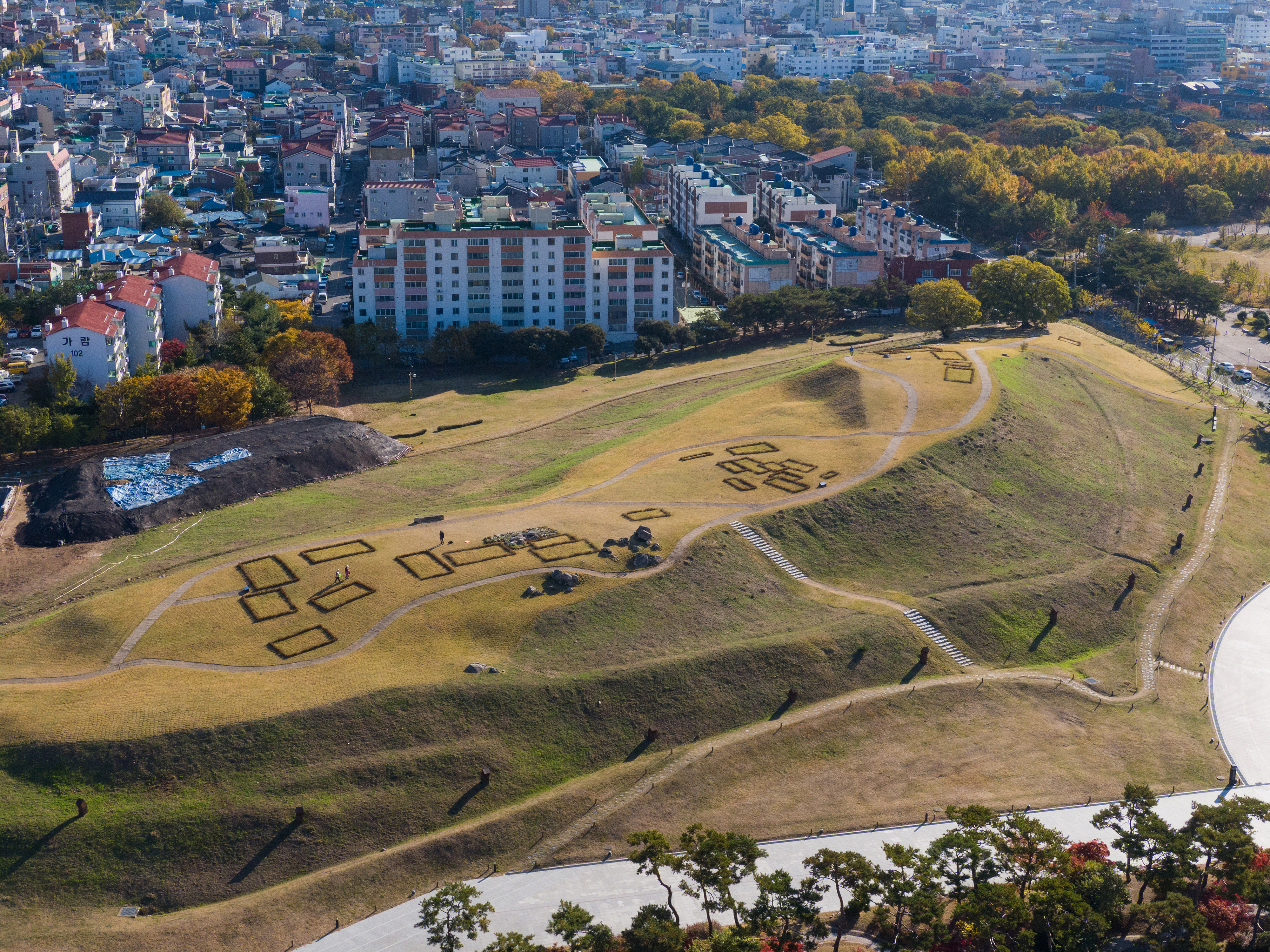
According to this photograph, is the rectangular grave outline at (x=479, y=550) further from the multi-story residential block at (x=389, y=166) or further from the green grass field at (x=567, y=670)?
the multi-story residential block at (x=389, y=166)

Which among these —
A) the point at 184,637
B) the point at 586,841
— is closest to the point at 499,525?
the point at 184,637

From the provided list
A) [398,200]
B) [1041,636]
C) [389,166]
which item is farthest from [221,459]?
[389,166]

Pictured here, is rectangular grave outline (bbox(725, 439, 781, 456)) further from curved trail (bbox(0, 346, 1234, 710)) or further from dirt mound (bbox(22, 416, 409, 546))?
dirt mound (bbox(22, 416, 409, 546))

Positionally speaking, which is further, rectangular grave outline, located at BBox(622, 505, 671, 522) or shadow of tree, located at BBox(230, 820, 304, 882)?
rectangular grave outline, located at BBox(622, 505, 671, 522)

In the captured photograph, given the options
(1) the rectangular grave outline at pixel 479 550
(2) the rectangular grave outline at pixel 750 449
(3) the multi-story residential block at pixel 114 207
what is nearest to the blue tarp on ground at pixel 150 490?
(1) the rectangular grave outline at pixel 479 550

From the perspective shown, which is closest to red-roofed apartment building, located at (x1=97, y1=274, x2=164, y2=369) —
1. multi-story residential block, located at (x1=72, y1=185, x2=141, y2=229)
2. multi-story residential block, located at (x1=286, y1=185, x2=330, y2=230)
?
multi-story residential block, located at (x1=72, y1=185, x2=141, y2=229)

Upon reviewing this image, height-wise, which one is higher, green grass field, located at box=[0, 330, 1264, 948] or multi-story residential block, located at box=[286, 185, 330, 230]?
multi-story residential block, located at box=[286, 185, 330, 230]
